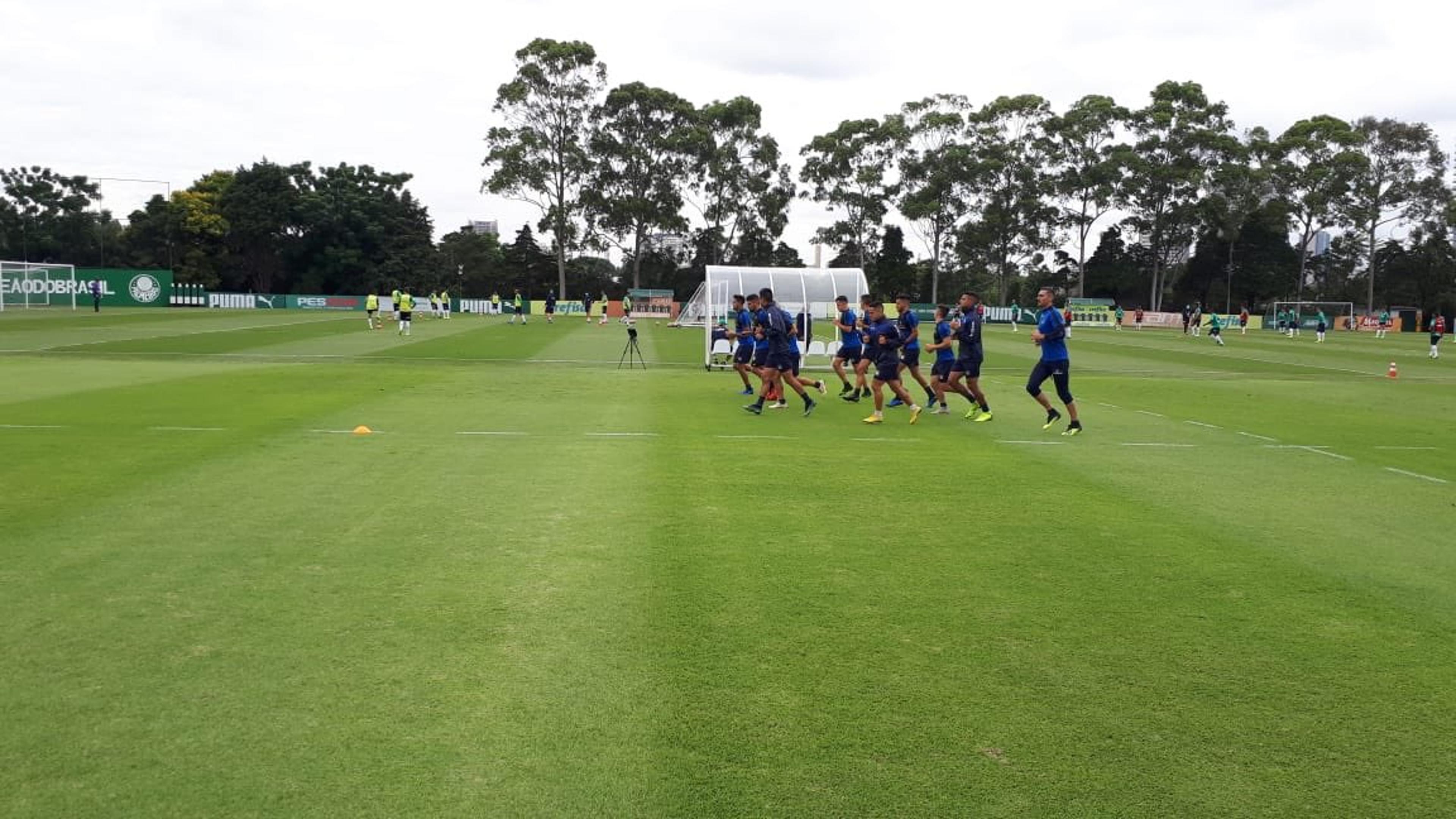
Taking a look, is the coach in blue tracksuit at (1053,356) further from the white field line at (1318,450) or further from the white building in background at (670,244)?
the white building in background at (670,244)

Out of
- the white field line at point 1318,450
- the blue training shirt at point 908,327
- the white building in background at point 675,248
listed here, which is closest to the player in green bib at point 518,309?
the white building in background at point 675,248

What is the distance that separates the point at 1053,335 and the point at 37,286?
6730 cm

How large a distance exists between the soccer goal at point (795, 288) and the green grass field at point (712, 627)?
1470 cm

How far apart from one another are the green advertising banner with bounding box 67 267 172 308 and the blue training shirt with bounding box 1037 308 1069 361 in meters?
65.9

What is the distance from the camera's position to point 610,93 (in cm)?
7475

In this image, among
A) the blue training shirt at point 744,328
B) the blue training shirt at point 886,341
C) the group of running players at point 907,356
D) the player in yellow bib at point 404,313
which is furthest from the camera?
the player in yellow bib at point 404,313

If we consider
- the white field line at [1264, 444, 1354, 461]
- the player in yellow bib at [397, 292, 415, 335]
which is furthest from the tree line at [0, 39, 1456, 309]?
the white field line at [1264, 444, 1354, 461]

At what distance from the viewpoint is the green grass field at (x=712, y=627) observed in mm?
3621

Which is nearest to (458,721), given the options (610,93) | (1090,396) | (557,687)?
(557,687)

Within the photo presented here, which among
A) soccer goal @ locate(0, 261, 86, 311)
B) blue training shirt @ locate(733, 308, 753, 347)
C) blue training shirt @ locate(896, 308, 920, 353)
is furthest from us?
soccer goal @ locate(0, 261, 86, 311)

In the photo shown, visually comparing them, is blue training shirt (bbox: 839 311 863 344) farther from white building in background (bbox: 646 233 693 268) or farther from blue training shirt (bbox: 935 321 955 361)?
white building in background (bbox: 646 233 693 268)

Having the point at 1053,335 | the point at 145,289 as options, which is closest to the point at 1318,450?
the point at 1053,335

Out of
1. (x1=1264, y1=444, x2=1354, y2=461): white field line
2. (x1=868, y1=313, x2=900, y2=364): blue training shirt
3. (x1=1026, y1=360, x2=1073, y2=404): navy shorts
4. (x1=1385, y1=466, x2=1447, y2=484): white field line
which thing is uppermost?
(x1=868, y1=313, x2=900, y2=364): blue training shirt

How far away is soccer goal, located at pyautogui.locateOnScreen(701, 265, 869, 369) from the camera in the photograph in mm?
26859
